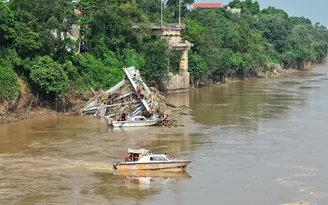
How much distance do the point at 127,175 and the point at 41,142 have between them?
972 cm

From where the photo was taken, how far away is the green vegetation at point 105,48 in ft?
152

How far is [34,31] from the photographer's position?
48281 millimetres

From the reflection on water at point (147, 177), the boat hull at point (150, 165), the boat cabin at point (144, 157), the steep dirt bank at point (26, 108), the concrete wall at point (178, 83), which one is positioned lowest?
the reflection on water at point (147, 177)

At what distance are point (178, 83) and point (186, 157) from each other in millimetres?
33724

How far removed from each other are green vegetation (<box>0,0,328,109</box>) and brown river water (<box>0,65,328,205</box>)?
4.90 meters

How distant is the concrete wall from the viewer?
218 feet

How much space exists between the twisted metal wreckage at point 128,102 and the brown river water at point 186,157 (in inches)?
49.6

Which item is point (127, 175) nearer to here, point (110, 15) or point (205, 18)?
point (110, 15)

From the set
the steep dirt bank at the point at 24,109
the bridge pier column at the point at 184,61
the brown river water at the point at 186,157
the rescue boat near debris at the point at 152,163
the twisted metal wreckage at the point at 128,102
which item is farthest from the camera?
the bridge pier column at the point at 184,61

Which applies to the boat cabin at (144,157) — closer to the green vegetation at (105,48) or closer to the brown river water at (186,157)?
the brown river water at (186,157)

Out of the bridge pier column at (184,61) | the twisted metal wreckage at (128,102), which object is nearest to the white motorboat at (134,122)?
the twisted metal wreckage at (128,102)

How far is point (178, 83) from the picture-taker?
2657 inches

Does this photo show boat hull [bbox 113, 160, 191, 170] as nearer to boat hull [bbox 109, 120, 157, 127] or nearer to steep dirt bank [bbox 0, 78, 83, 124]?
boat hull [bbox 109, 120, 157, 127]

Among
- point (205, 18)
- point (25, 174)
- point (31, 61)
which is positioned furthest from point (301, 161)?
point (205, 18)
